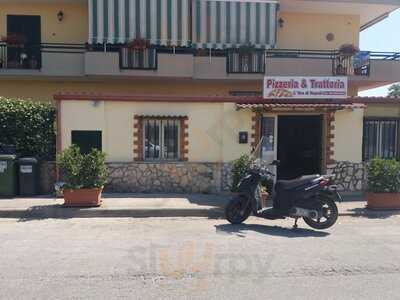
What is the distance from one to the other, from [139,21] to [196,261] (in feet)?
47.1

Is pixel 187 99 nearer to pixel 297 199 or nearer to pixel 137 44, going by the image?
pixel 297 199

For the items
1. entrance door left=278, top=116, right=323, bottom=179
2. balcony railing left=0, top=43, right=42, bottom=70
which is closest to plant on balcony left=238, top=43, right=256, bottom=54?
entrance door left=278, top=116, right=323, bottom=179

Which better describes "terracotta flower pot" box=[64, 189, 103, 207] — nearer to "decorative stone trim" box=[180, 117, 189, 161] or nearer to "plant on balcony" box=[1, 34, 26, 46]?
"decorative stone trim" box=[180, 117, 189, 161]

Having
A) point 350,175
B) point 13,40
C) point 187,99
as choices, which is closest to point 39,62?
point 13,40

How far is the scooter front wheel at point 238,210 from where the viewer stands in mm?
9141

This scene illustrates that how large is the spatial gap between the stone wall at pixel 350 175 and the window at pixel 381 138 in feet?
1.45

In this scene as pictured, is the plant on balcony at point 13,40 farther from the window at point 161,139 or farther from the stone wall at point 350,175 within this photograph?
the stone wall at point 350,175

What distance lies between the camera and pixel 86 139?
12.7 m

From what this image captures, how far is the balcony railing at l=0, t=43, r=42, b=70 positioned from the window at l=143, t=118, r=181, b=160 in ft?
25.9

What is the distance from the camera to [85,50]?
19.1 m

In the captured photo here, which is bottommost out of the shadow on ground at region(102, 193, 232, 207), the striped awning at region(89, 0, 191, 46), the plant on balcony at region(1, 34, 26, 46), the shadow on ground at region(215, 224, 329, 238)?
the shadow on ground at region(215, 224, 329, 238)

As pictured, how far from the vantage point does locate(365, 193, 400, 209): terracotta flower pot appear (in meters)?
10.9

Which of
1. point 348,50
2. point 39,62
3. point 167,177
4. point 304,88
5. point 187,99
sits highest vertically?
point 348,50

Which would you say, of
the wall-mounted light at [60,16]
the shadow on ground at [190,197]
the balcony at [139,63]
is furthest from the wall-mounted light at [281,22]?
the shadow on ground at [190,197]
